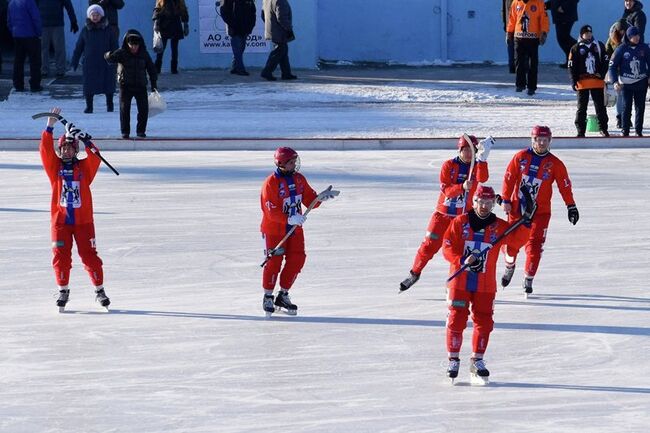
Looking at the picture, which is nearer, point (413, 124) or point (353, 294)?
point (353, 294)

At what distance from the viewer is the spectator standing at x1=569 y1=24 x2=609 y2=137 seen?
2025cm

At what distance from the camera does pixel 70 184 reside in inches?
439

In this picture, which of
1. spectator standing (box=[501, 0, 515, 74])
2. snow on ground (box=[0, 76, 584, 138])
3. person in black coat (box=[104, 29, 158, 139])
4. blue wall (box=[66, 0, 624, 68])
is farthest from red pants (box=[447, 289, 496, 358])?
blue wall (box=[66, 0, 624, 68])

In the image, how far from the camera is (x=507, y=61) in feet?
94.0

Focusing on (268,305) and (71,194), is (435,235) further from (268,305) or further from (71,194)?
(71,194)

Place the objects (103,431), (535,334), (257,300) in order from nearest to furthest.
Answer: (103,431)
(535,334)
(257,300)

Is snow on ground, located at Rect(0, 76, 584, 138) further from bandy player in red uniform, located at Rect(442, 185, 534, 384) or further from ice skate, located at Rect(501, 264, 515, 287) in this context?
bandy player in red uniform, located at Rect(442, 185, 534, 384)

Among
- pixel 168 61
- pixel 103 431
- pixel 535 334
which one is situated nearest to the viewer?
pixel 103 431

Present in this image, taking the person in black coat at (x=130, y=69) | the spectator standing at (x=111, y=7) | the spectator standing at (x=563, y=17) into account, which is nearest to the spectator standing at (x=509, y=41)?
the spectator standing at (x=563, y=17)

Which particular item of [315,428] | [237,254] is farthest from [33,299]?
[315,428]

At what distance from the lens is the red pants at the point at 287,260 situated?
11102 millimetres

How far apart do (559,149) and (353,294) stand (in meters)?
8.79

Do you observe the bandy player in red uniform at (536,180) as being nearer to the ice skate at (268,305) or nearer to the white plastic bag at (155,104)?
the ice skate at (268,305)

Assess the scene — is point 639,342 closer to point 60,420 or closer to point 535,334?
point 535,334
